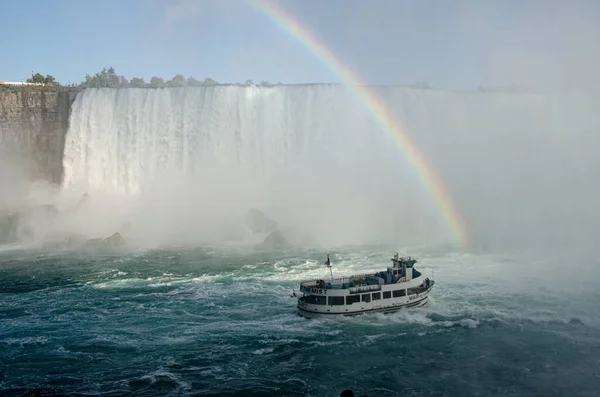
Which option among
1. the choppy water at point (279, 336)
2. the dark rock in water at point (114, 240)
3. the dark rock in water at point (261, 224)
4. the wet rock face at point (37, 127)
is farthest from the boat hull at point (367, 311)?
the wet rock face at point (37, 127)

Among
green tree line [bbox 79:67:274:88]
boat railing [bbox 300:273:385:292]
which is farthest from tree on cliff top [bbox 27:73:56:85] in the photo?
boat railing [bbox 300:273:385:292]

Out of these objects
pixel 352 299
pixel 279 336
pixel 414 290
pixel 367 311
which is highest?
pixel 414 290

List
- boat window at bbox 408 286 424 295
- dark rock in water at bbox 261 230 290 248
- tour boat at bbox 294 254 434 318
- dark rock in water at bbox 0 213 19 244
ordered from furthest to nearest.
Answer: dark rock in water at bbox 0 213 19 244, dark rock in water at bbox 261 230 290 248, boat window at bbox 408 286 424 295, tour boat at bbox 294 254 434 318

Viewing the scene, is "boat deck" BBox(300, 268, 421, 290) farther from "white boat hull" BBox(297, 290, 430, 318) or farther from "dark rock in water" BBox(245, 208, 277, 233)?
"dark rock in water" BBox(245, 208, 277, 233)

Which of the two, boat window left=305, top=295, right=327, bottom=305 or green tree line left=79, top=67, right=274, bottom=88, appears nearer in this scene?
boat window left=305, top=295, right=327, bottom=305

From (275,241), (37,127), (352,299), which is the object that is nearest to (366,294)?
(352,299)

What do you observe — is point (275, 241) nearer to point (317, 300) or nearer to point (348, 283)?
point (348, 283)

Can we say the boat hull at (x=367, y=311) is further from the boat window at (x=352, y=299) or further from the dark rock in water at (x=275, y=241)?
the dark rock in water at (x=275, y=241)
